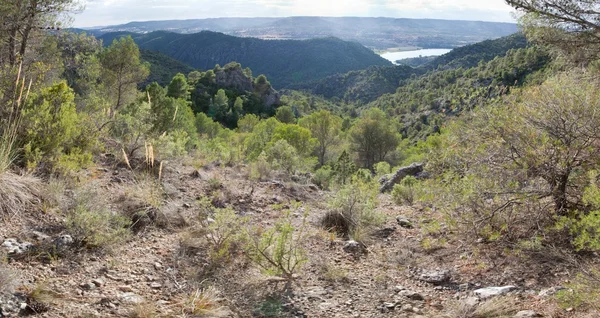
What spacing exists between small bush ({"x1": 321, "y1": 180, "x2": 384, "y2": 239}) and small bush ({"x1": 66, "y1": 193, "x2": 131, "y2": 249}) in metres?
3.01

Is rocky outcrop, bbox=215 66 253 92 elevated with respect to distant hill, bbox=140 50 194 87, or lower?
lower

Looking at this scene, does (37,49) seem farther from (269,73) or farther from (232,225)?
(269,73)

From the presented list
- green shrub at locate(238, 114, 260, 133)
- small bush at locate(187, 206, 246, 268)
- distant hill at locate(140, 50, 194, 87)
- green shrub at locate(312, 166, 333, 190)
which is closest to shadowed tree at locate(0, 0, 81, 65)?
small bush at locate(187, 206, 246, 268)

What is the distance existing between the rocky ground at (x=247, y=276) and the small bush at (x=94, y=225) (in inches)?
4.5

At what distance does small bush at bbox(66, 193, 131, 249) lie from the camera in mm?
3934

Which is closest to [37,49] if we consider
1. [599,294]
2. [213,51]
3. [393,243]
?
[393,243]

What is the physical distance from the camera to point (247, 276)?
4191 mm

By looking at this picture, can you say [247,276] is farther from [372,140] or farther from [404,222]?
[372,140]

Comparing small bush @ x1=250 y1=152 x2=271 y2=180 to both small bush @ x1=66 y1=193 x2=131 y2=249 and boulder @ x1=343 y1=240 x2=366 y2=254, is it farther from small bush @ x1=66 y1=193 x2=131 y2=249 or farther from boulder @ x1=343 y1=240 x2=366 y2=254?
small bush @ x1=66 y1=193 x2=131 y2=249

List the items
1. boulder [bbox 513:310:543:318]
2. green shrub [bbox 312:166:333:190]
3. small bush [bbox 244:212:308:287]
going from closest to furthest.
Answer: boulder [bbox 513:310:543:318]
small bush [bbox 244:212:308:287]
green shrub [bbox 312:166:333:190]

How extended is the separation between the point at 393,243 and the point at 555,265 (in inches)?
81.9

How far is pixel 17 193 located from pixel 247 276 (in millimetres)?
2646

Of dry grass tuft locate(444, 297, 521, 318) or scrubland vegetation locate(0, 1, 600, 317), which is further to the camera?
scrubland vegetation locate(0, 1, 600, 317)

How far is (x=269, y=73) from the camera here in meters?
173
